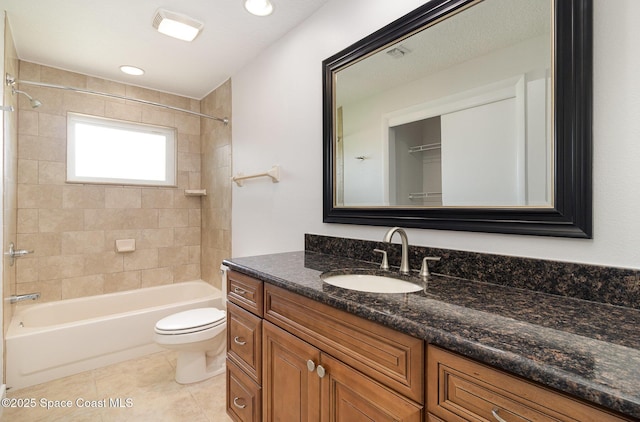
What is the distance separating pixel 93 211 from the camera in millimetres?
2842

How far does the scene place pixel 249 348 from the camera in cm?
139

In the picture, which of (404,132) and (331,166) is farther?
(331,166)

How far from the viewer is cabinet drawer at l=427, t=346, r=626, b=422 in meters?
0.51

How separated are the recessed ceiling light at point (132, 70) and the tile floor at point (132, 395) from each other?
249cm

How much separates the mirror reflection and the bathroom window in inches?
94.8

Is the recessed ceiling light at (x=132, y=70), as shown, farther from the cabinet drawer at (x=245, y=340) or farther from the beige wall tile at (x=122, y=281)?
the cabinet drawer at (x=245, y=340)

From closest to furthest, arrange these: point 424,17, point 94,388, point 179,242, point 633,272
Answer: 1. point 633,272
2. point 424,17
3. point 94,388
4. point 179,242

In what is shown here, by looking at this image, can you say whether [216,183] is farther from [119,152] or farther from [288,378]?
[288,378]

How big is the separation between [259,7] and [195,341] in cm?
218

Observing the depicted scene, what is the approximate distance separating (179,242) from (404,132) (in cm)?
282

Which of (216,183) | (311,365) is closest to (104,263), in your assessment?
(216,183)

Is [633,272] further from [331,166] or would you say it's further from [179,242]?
[179,242]

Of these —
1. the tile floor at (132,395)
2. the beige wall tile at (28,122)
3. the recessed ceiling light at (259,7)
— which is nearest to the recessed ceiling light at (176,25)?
the recessed ceiling light at (259,7)

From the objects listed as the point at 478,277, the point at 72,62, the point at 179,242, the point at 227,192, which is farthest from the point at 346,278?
the point at 72,62
